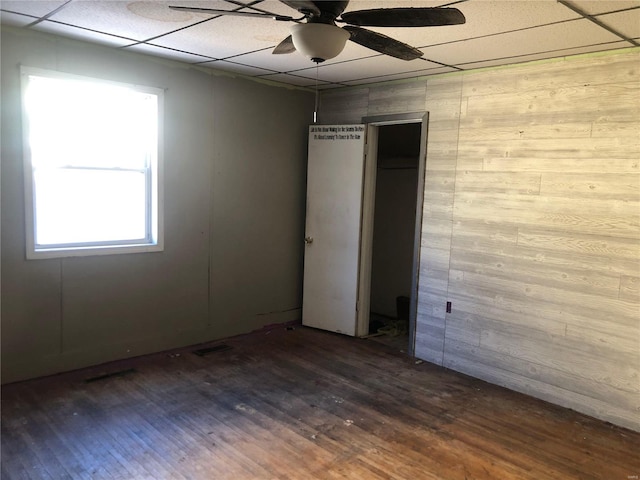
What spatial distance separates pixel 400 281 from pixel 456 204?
189 cm

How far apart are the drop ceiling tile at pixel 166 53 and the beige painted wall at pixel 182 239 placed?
0.39ft

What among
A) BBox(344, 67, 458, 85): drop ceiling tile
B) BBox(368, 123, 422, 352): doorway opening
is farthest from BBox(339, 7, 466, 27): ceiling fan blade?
BBox(368, 123, 422, 352): doorway opening

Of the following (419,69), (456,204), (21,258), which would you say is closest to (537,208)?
(456,204)

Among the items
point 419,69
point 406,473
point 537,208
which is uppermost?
point 419,69

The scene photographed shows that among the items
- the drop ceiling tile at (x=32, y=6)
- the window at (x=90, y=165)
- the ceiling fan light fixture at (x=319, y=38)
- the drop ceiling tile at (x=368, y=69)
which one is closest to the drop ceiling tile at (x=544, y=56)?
the drop ceiling tile at (x=368, y=69)

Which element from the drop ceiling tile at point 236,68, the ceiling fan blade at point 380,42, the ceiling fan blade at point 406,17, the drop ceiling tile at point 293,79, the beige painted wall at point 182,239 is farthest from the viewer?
the drop ceiling tile at point 293,79

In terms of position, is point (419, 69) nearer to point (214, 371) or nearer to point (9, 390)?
point (214, 371)

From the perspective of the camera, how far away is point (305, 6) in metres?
1.95

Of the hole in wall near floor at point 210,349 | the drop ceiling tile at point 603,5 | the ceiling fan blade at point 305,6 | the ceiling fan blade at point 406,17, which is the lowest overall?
the hole in wall near floor at point 210,349

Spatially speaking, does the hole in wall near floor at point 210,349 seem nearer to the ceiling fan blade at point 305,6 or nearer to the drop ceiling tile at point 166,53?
the drop ceiling tile at point 166,53

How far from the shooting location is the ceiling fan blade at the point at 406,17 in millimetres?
1996

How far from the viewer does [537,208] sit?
355cm

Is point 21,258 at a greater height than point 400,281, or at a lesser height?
greater

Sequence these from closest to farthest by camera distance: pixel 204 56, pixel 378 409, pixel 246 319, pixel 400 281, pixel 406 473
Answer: pixel 406 473
pixel 378 409
pixel 204 56
pixel 246 319
pixel 400 281
